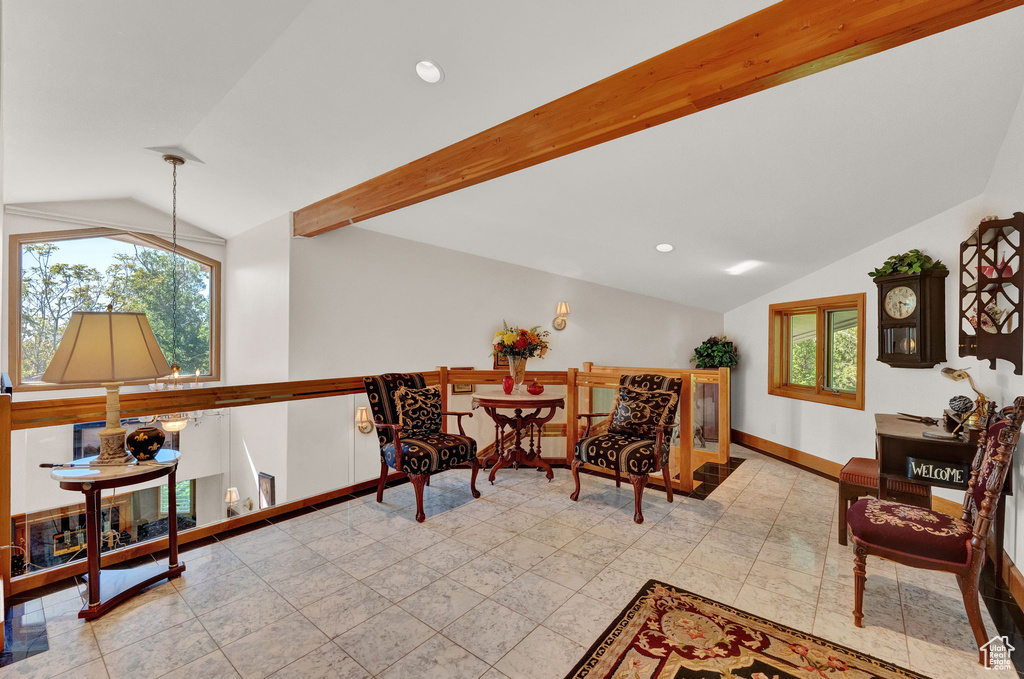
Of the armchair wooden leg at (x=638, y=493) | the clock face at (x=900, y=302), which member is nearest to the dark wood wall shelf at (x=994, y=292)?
the clock face at (x=900, y=302)

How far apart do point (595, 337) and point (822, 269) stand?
292cm

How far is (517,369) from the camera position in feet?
13.6

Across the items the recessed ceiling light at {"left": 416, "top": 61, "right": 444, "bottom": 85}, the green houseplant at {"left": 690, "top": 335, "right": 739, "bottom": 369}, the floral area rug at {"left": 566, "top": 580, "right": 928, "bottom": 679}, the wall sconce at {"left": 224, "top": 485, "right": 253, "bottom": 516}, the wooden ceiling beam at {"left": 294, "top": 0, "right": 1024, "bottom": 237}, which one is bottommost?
the floral area rug at {"left": 566, "top": 580, "right": 928, "bottom": 679}

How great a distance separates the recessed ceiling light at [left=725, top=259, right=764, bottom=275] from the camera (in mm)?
4669

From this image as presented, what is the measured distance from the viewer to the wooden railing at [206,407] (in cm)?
212

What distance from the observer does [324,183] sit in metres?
4.09

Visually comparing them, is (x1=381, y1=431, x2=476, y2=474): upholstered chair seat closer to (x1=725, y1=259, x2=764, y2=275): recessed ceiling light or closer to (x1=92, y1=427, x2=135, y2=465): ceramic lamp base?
(x1=92, y1=427, x2=135, y2=465): ceramic lamp base

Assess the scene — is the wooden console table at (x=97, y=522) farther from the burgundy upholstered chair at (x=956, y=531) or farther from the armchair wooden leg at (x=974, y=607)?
the armchair wooden leg at (x=974, y=607)

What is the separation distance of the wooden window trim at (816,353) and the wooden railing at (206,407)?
1.85 m

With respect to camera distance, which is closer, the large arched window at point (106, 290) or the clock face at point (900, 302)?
the clock face at point (900, 302)

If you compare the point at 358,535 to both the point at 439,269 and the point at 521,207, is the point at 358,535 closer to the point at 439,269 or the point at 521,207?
→ the point at 521,207

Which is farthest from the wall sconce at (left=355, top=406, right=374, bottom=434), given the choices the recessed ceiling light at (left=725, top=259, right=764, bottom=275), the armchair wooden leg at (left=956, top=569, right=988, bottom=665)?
the recessed ceiling light at (left=725, top=259, right=764, bottom=275)

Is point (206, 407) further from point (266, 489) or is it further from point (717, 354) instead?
point (717, 354)

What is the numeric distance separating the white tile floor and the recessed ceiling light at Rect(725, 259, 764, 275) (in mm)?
2454
